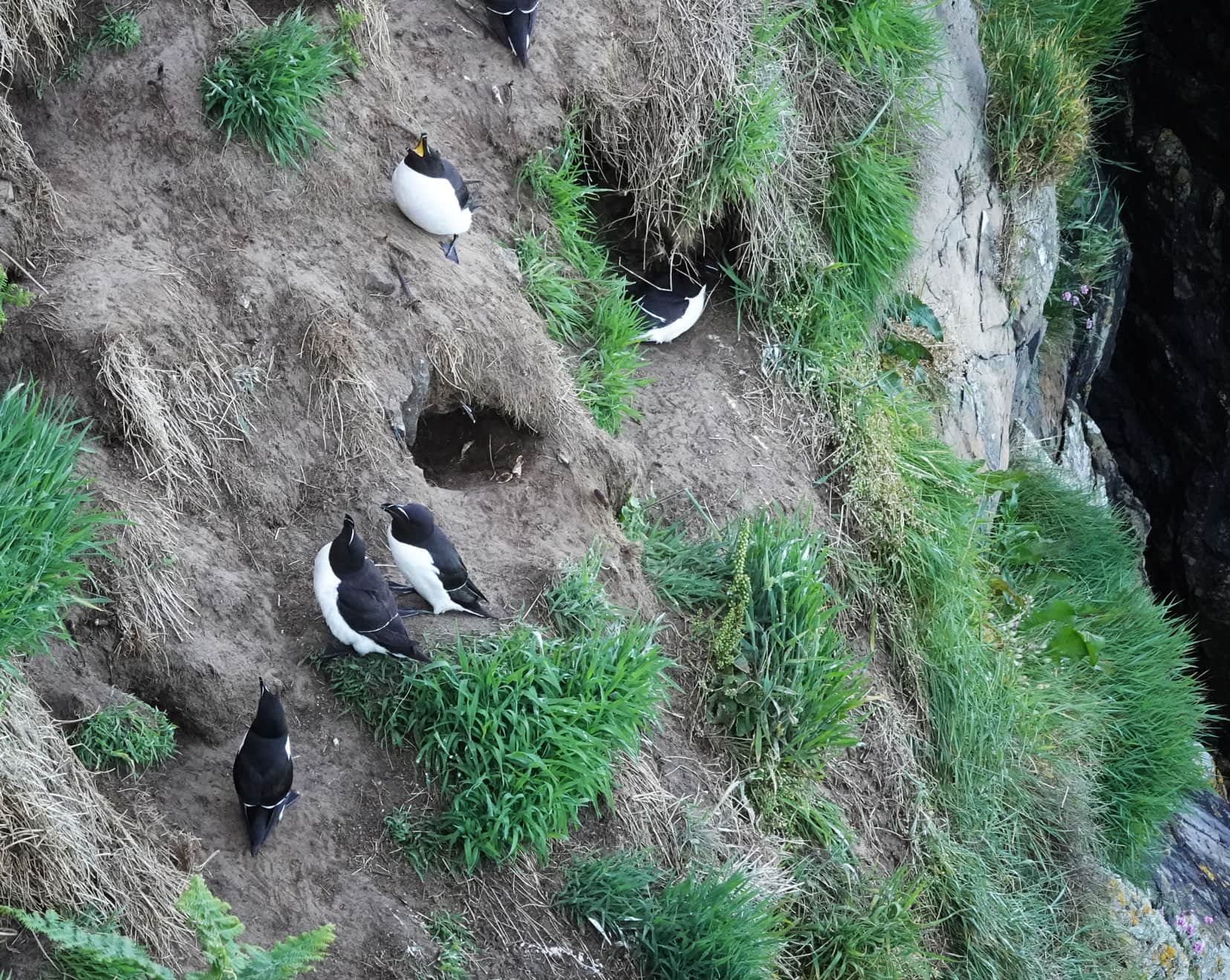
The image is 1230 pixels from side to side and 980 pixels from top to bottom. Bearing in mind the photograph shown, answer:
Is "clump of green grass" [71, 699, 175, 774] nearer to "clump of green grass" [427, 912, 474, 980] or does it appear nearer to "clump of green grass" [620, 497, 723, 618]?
"clump of green grass" [427, 912, 474, 980]

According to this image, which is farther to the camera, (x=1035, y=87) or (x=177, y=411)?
(x=1035, y=87)

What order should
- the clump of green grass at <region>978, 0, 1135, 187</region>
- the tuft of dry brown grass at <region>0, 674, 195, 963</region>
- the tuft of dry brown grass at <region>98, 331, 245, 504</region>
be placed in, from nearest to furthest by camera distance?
1. the tuft of dry brown grass at <region>0, 674, 195, 963</region>
2. the tuft of dry brown grass at <region>98, 331, 245, 504</region>
3. the clump of green grass at <region>978, 0, 1135, 187</region>

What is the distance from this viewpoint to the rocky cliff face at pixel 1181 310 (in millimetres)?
9078

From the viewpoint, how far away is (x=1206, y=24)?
888cm

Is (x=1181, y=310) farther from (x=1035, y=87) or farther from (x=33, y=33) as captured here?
(x=33, y=33)

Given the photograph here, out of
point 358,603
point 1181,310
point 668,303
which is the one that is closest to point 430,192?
point 668,303

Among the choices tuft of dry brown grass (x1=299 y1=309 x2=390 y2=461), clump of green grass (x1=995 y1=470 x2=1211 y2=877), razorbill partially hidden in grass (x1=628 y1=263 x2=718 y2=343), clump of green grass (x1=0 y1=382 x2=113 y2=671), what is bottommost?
clump of green grass (x1=995 y1=470 x2=1211 y2=877)

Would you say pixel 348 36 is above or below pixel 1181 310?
above

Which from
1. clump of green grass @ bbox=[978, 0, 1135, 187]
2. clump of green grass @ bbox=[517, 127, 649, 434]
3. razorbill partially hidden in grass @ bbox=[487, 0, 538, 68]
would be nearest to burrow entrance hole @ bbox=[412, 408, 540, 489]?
clump of green grass @ bbox=[517, 127, 649, 434]

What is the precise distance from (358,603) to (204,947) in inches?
46.4

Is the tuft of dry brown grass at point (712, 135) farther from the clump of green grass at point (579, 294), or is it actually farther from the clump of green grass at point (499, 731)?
the clump of green grass at point (499, 731)

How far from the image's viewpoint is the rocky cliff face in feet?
29.8

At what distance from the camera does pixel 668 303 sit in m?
5.84

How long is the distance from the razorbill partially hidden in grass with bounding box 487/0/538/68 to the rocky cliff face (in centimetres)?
576
